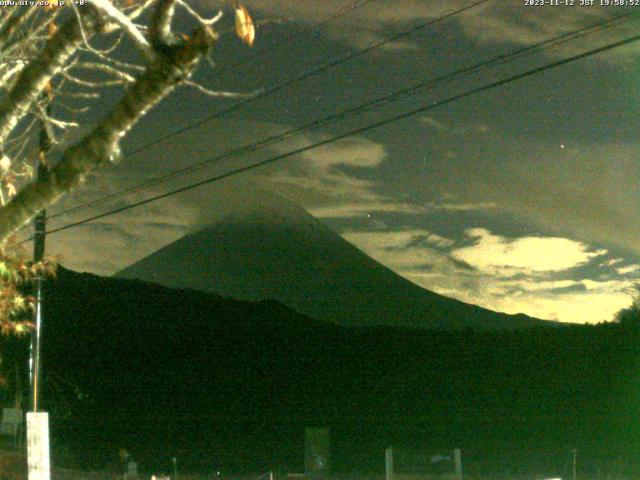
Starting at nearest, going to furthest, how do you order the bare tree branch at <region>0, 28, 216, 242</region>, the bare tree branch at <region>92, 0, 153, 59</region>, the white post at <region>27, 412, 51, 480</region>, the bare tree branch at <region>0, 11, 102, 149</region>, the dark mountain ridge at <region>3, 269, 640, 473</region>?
1. the bare tree branch at <region>0, 28, 216, 242</region>
2. the bare tree branch at <region>92, 0, 153, 59</region>
3. the bare tree branch at <region>0, 11, 102, 149</region>
4. the white post at <region>27, 412, 51, 480</region>
5. the dark mountain ridge at <region>3, 269, 640, 473</region>

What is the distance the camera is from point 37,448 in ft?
49.0

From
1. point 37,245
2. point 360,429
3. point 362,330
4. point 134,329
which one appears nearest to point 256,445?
point 360,429

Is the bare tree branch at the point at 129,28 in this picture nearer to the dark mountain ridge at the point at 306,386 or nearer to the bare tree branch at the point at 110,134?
the bare tree branch at the point at 110,134

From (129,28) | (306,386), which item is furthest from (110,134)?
(306,386)

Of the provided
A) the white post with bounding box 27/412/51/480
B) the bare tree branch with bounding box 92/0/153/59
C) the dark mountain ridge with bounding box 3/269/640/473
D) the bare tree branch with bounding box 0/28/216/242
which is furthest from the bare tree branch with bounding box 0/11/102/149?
the dark mountain ridge with bounding box 3/269/640/473

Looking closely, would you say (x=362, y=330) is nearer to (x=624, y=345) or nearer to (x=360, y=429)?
(x=360, y=429)

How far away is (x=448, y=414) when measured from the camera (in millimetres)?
44844

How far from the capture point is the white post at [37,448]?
14.6 metres

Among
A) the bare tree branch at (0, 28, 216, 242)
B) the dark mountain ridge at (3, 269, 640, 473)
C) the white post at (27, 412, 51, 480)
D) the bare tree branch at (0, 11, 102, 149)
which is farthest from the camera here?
the dark mountain ridge at (3, 269, 640, 473)

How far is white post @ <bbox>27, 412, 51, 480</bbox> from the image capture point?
14633 millimetres

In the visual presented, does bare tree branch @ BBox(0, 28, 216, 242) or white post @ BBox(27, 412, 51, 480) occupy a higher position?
bare tree branch @ BBox(0, 28, 216, 242)

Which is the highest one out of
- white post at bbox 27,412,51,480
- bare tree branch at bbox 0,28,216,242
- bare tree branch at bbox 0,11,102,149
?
bare tree branch at bbox 0,11,102,149

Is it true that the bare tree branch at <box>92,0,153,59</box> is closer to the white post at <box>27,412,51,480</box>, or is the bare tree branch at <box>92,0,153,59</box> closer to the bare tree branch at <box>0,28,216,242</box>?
the bare tree branch at <box>0,28,216,242</box>

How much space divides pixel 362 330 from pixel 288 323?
24.6 ft
